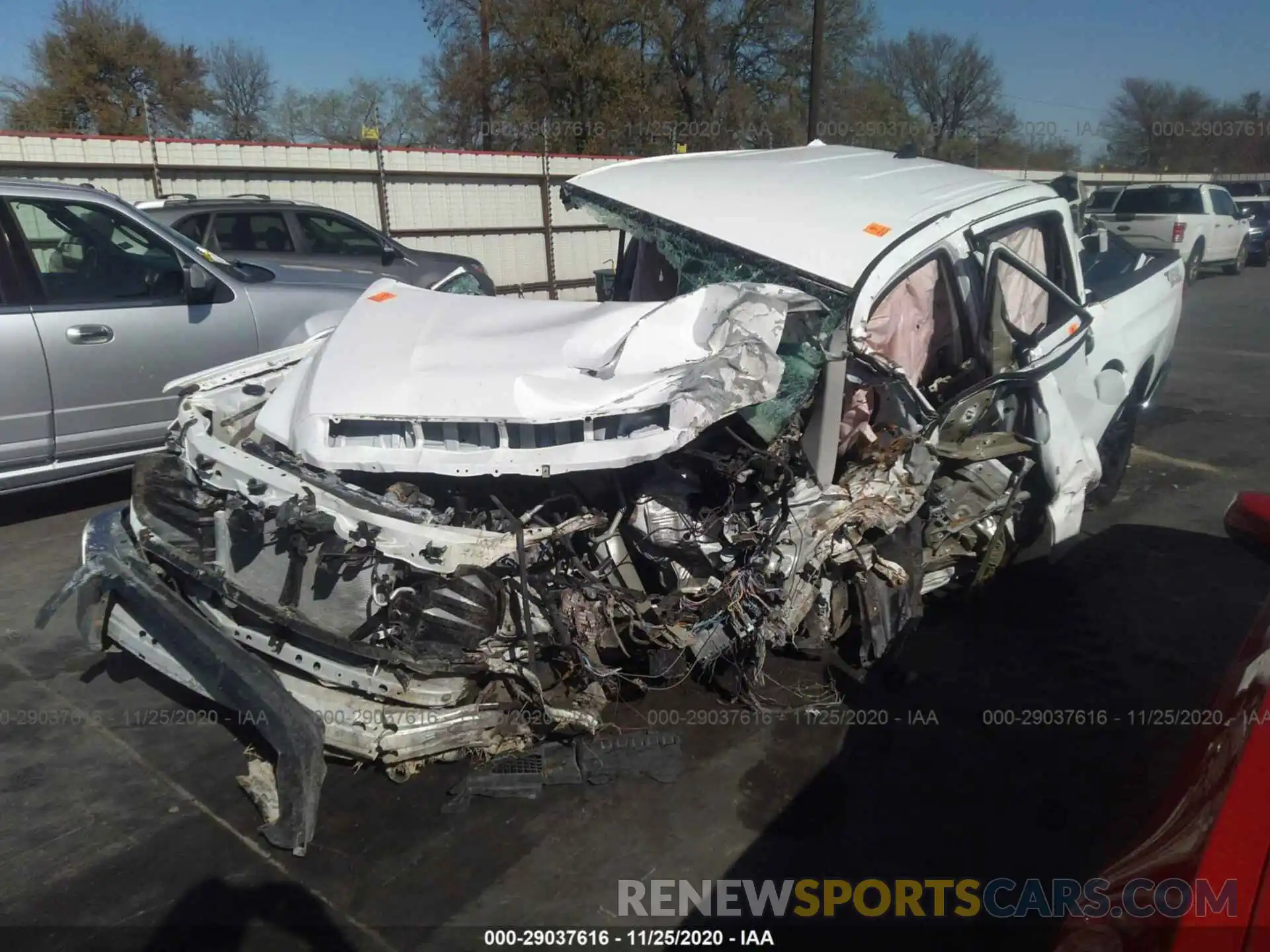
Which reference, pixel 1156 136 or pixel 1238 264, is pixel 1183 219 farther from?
pixel 1156 136

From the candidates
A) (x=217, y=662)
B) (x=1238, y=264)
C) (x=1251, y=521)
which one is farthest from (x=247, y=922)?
(x=1238, y=264)

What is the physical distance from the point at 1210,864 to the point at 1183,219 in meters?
18.5

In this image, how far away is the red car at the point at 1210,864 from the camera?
147cm

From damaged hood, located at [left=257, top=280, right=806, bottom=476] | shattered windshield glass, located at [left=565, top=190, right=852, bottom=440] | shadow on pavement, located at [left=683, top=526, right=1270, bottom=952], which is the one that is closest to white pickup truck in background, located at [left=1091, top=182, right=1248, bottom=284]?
shadow on pavement, located at [left=683, top=526, right=1270, bottom=952]

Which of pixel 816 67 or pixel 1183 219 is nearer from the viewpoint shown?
pixel 816 67

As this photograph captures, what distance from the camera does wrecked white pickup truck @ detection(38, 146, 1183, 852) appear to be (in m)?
2.89

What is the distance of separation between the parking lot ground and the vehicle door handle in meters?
1.39

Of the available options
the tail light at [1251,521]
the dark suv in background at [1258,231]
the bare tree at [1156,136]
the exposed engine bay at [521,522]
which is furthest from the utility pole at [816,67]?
the bare tree at [1156,136]

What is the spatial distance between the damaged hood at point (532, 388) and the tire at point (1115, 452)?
2933mm

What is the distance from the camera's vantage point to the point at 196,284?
17.4 ft

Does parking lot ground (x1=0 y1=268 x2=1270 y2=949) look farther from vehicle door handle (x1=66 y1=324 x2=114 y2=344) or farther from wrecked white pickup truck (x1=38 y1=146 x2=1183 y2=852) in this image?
vehicle door handle (x1=66 y1=324 x2=114 y2=344)

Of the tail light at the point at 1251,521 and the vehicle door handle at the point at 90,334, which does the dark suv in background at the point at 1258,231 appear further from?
the vehicle door handle at the point at 90,334

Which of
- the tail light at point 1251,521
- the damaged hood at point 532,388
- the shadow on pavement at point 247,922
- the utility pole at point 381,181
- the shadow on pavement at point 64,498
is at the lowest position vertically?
the shadow on pavement at point 247,922

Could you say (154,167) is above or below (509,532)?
above
